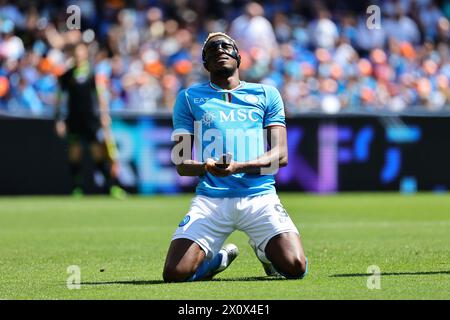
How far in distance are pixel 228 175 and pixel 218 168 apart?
26 cm

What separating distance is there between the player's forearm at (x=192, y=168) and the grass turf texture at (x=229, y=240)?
0.92 m

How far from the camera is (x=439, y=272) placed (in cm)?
913

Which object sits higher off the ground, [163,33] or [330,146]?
[163,33]

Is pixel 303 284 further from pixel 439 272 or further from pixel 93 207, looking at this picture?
pixel 93 207

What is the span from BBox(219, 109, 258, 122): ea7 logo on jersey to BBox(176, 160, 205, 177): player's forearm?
0.52m

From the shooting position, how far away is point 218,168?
8578 millimetres

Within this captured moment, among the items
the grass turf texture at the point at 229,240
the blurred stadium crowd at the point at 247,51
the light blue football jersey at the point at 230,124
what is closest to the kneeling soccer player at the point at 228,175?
the light blue football jersey at the point at 230,124

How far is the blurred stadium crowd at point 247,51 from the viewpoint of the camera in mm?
23141

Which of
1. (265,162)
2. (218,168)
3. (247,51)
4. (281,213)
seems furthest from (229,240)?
(247,51)

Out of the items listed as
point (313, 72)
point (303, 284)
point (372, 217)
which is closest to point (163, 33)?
point (313, 72)

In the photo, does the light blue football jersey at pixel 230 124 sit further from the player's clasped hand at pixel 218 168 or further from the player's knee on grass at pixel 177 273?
the player's knee on grass at pixel 177 273

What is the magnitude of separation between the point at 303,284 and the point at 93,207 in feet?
35.2

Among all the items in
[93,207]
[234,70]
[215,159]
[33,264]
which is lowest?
[93,207]
